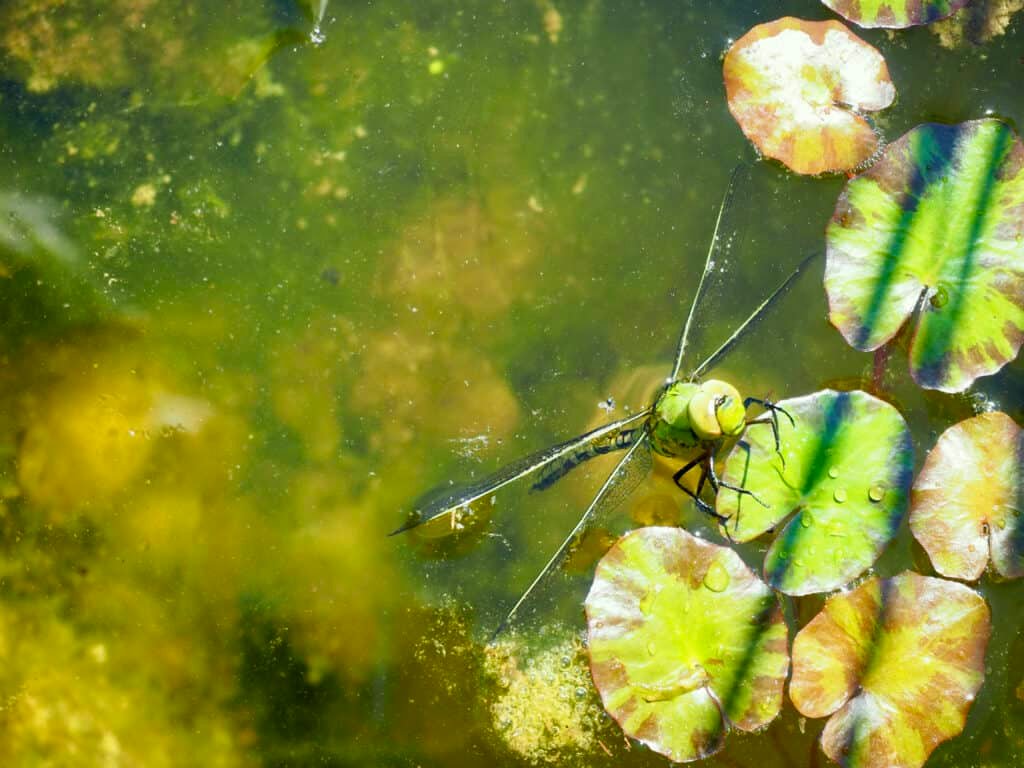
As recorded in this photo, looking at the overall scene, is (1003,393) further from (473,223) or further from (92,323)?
(92,323)

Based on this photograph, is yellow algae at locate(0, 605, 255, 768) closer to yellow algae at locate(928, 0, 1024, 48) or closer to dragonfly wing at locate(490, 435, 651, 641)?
dragonfly wing at locate(490, 435, 651, 641)

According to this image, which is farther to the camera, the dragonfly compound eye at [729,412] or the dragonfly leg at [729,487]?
the dragonfly leg at [729,487]

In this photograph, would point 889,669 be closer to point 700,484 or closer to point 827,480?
point 827,480

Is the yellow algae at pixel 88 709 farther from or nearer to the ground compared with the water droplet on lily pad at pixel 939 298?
nearer to the ground

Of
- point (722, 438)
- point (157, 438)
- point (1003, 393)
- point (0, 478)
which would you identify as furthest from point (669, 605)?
point (0, 478)

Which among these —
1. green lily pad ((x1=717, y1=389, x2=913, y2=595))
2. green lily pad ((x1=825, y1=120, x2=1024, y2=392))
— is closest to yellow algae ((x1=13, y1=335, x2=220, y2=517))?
green lily pad ((x1=717, y1=389, x2=913, y2=595))

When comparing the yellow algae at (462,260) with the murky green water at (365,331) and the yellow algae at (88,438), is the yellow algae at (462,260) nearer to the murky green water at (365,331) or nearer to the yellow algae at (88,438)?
the murky green water at (365,331)

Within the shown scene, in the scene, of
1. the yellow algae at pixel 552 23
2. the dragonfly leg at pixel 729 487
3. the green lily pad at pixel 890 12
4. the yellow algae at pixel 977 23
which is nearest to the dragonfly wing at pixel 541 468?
the dragonfly leg at pixel 729 487
